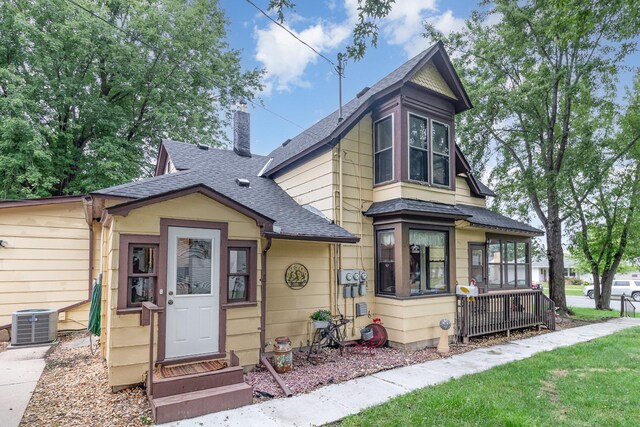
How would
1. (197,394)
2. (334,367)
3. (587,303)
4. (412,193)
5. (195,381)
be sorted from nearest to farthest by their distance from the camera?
1. (197,394)
2. (195,381)
3. (334,367)
4. (412,193)
5. (587,303)

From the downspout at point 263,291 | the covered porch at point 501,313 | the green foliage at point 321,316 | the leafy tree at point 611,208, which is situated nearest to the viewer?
the downspout at point 263,291

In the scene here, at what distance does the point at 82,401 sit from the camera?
14.5 feet

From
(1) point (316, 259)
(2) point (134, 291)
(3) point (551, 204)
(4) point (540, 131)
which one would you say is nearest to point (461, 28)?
(4) point (540, 131)

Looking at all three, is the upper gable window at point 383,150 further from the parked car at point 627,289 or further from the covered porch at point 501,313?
the parked car at point 627,289

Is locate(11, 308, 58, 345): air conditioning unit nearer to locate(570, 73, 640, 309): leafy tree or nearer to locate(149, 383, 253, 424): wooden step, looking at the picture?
locate(149, 383, 253, 424): wooden step

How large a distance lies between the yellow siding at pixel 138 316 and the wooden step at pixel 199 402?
80 centimetres

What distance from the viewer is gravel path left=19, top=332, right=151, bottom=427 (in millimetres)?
3920

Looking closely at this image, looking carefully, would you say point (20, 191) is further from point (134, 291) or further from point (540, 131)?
point (540, 131)

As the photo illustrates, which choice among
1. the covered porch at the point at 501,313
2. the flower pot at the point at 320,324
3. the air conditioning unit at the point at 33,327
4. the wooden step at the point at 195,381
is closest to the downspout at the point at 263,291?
the flower pot at the point at 320,324

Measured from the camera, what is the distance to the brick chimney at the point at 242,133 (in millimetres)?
11219

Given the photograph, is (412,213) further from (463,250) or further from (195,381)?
(195,381)

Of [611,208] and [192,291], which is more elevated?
[611,208]

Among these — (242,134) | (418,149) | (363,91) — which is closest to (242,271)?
(418,149)

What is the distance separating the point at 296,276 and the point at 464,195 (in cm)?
666
